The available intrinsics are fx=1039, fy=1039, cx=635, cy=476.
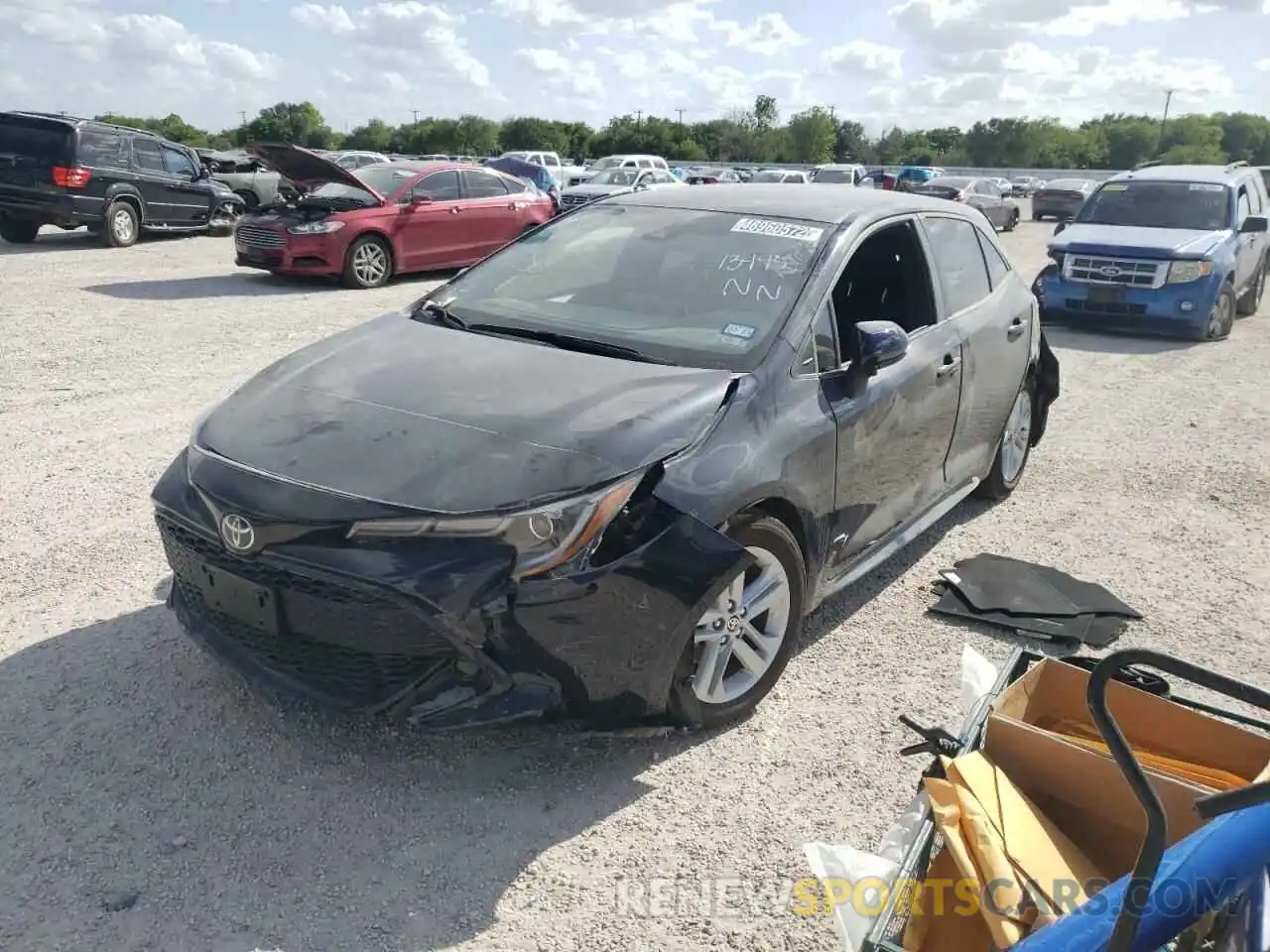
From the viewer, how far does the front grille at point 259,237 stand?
40.6 ft

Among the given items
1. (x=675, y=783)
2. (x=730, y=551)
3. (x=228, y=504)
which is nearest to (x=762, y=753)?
(x=675, y=783)

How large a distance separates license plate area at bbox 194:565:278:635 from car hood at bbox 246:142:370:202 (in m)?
8.70

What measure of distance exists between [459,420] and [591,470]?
0.50 meters

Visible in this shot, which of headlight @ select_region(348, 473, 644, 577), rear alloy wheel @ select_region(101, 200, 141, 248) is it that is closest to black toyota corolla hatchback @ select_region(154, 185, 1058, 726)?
headlight @ select_region(348, 473, 644, 577)

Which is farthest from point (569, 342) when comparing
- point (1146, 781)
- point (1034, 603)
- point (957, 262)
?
point (1146, 781)

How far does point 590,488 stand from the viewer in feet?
9.43

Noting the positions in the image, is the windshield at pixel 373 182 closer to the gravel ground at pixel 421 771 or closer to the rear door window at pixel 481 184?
the rear door window at pixel 481 184

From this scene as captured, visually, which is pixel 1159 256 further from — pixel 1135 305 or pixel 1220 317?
pixel 1220 317

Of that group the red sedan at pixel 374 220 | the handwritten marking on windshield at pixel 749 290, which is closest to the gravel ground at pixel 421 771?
the handwritten marking on windshield at pixel 749 290

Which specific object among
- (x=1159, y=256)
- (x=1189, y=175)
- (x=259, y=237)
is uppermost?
(x=1189, y=175)

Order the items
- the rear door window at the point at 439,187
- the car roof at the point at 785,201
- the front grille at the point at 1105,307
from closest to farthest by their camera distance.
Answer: the car roof at the point at 785,201
the front grille at the point at 1105,307
the rear door window at the point at 439,187

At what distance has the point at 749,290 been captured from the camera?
12.6 feet

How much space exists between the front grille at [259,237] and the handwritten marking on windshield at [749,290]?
9.75 m

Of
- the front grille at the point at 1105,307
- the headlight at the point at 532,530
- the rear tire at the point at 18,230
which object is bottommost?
the rear tire at the point at 18,230
